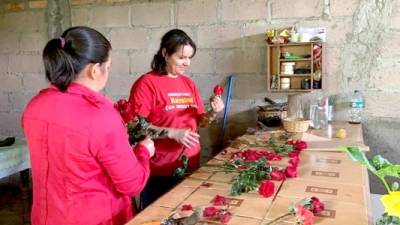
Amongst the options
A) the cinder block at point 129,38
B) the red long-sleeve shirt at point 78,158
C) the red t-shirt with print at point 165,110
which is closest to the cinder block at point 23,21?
the cinder block at point 129,38

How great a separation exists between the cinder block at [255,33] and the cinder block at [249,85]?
0.24m

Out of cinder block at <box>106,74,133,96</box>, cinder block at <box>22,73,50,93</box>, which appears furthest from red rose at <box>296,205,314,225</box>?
cinder block at <box>22,73,50,93</box>

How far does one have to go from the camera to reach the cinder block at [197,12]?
283 centimetres

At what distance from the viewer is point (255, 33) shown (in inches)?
108

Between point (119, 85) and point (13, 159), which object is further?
point (119, 85)

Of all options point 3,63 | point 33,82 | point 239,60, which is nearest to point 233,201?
point 239,60

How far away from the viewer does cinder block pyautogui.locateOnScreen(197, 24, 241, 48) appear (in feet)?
9.17

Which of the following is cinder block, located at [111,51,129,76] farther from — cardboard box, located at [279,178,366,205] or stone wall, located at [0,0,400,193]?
cardboard box, located at [279,178,366,205]

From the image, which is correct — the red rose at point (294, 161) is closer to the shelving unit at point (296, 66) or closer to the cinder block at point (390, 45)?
the shelving unit at point (296, 66)

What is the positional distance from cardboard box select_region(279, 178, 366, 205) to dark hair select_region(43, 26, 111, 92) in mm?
781

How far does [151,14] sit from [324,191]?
2.22 meters

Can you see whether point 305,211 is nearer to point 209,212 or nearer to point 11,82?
point 209,212

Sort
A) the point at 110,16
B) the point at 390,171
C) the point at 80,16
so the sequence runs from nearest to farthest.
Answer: the point at 390,171
the point at 110,16
the point at 80,16

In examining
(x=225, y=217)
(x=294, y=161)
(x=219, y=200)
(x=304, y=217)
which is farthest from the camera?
(x=294, y=161)
